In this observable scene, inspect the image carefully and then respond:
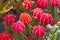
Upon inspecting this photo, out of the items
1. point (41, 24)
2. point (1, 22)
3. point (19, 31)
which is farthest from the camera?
point (1, 22)

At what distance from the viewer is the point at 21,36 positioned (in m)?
0.76

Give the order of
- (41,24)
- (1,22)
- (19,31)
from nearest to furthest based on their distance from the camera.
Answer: (19,31)
(41,24)
(1,22)

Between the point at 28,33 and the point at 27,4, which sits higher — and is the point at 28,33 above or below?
below

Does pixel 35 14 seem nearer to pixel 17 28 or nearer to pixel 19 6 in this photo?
pixel 17 28

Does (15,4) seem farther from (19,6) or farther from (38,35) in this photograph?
(38,35)

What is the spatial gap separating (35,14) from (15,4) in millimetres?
316

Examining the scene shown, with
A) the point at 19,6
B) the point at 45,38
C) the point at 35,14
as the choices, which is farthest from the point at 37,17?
the point at 19,6

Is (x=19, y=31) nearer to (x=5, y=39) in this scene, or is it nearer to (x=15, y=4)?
(x=5, y=39)

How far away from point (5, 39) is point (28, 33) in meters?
0.13

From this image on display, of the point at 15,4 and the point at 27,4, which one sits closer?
the point at 27,4

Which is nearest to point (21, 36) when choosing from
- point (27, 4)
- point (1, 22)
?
point (27, 4)

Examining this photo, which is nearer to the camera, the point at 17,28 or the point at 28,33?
the point at 17,28

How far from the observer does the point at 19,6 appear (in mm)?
1053

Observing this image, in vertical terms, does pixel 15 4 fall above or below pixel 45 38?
above
